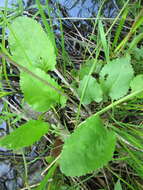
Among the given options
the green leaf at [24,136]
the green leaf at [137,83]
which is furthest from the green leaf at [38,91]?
the green leaf at [137,83]

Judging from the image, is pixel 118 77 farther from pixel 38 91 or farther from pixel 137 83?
pixel 38 91

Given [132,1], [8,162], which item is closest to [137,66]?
[132,1]

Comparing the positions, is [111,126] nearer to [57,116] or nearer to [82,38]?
[57,116]

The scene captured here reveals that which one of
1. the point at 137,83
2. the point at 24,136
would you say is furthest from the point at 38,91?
the point at 137,83

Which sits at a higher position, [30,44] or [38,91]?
[30,44]

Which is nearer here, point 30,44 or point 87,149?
point 87,149
